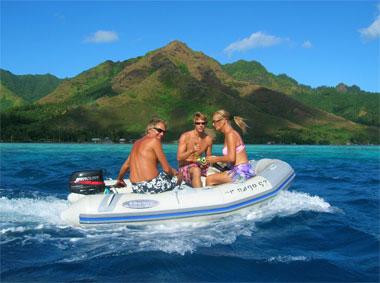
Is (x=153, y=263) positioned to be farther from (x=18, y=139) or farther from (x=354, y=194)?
(x=18, y=139)

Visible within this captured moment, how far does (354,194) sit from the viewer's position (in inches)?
363

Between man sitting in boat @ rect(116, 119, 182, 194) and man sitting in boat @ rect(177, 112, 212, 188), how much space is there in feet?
2.22

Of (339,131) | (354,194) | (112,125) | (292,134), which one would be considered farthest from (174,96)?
(354,194)

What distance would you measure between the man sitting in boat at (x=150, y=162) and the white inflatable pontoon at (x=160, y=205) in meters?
0.16

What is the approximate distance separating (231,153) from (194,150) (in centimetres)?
85

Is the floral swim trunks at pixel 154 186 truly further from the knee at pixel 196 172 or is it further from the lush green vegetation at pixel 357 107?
the lush green vegetation at pixel 357 107

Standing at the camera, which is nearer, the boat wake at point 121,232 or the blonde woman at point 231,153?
the boat wake at point 121,232

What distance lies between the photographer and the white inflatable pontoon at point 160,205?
5258 millimetres

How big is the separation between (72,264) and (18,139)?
103 m

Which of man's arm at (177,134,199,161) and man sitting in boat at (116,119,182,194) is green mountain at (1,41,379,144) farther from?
man sitting in boat at (116,119,182,194)

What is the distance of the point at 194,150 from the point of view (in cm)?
648

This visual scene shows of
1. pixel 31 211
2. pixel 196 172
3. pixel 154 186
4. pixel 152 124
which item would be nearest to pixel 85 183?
pixel 31 211

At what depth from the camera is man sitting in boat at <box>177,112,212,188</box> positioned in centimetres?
630

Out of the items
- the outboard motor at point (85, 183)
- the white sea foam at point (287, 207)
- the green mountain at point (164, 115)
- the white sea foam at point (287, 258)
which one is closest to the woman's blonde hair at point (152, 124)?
the outboard motor at point (85, 183)
